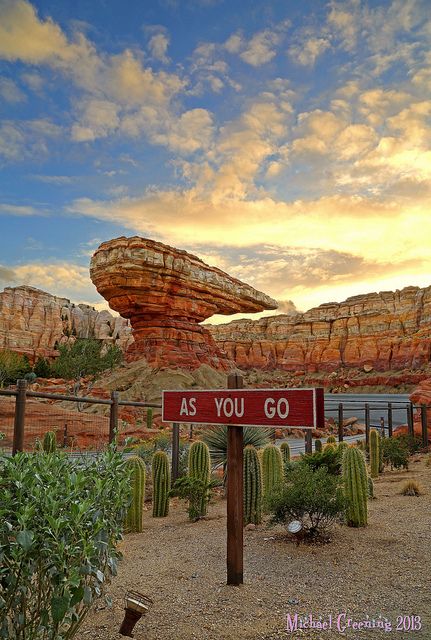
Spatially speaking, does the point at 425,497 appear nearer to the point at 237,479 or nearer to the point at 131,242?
the point at 237,479

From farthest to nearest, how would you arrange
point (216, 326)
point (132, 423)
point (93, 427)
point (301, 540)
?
point (216, 326)
point (132, 423)
point (93, 427)
point (301, 540)

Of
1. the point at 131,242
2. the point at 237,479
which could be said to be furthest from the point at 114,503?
the point at 131,242

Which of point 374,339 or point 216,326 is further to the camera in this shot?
point 216,326

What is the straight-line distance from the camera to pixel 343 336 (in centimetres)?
8550

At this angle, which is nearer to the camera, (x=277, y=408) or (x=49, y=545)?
(x=49, y=545)

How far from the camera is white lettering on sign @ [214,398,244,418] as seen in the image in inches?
158

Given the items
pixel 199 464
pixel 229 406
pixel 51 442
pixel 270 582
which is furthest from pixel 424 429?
pixel 229 406

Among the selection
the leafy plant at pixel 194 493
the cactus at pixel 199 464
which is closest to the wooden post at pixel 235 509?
the leafy plant at pixel 194 493

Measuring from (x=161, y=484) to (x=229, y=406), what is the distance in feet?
14.2

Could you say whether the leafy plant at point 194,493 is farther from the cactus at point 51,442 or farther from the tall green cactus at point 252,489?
the cactus at point 51,442

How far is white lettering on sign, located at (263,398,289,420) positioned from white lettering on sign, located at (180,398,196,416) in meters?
0.87

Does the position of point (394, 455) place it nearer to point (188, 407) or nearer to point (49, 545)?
point (188, 407)

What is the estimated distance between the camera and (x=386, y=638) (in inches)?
125

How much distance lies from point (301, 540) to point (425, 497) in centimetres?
400
